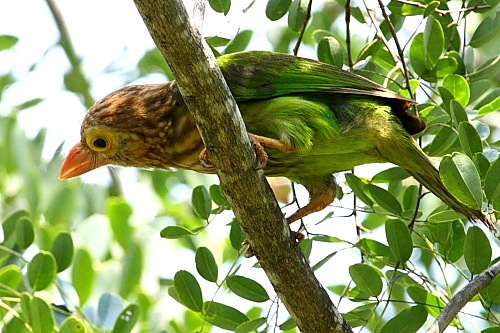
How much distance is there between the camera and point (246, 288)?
3.26m

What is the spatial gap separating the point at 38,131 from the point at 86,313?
1780 mm

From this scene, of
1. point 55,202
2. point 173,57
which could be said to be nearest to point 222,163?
point 173,57

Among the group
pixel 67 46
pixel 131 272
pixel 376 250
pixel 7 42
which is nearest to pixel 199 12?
pixel 376 250

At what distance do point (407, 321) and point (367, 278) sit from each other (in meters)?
0.20

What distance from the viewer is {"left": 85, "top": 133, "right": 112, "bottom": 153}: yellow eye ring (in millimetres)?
3820

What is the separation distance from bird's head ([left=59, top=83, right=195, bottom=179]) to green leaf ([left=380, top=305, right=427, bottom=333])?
121 centimetres

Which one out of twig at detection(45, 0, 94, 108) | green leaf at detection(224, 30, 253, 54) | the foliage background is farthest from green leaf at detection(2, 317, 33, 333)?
twig at detection(45, 0, 94, 108)

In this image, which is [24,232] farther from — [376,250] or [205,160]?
[376,250]

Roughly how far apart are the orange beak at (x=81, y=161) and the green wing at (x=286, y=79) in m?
0.72

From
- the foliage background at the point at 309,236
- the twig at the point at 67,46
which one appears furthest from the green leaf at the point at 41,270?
the twig at the point at 67,46

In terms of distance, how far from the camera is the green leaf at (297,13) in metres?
3.57

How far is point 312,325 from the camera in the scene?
305cm

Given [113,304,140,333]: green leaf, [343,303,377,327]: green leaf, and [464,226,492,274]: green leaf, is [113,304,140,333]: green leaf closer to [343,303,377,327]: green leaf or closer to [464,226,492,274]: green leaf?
[343,303,377,327]: green leaf

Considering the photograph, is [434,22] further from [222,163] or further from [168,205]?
[168,205]
